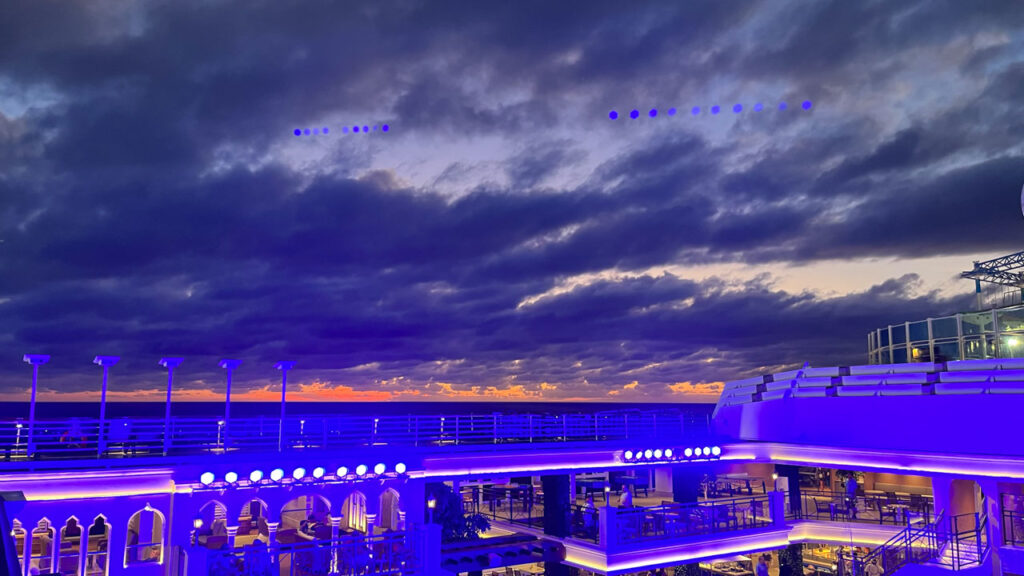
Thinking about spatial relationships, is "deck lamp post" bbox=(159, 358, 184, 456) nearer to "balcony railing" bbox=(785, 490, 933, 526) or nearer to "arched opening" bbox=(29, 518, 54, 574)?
"arched opening" bbox=(29, 518, 54, 574)

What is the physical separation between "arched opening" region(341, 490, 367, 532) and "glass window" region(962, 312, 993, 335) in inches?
1259

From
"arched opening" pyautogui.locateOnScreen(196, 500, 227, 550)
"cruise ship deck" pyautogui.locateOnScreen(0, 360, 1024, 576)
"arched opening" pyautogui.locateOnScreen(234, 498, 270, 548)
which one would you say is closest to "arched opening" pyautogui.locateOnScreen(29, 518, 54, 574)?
"cruise ship deck" pyautogui.locateOnScreen(0, 360, 1024, 576)

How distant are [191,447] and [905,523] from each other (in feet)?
81.7

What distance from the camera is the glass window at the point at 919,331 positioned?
4394 cm

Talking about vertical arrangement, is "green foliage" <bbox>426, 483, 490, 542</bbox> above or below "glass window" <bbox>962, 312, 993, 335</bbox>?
below

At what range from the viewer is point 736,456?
102 ft

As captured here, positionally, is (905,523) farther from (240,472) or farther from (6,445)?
(6,445)

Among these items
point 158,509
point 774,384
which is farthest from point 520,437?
point 158,509

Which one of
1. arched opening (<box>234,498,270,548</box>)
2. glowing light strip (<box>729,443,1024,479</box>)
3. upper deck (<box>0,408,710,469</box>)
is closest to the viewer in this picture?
upper deck (<box>0,408,710,469</box>)

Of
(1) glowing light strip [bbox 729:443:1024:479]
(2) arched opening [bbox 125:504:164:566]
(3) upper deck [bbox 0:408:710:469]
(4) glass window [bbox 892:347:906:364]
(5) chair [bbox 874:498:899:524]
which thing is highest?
(4) glass window [bbox 892:347:906:364]

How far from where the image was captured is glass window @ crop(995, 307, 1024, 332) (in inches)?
1569

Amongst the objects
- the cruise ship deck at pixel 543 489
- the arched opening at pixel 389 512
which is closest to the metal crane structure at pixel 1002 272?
the cruise ship deck at pixel 543 489

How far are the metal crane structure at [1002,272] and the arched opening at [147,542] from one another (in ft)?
139

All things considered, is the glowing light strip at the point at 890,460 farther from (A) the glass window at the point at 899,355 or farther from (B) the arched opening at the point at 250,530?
(A) the glass window at the point at 899,355
